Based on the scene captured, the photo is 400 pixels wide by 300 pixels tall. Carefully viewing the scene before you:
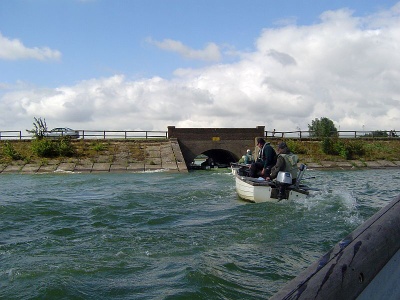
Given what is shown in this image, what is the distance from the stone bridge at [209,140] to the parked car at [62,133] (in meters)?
9.19

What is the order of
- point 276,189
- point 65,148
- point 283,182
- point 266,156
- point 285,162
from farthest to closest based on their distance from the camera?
point 65,148 < point 266,156 < point 285,162 < point 276,189 < point 283,182

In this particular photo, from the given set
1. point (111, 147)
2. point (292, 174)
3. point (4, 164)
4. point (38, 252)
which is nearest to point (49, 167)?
point (4, 164)

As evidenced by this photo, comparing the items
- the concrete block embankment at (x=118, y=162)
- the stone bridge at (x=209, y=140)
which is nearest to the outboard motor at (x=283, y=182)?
the concrete block embankment at (x=118, y=162)

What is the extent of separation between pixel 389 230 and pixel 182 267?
4.92 m

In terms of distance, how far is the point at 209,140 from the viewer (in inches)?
1576

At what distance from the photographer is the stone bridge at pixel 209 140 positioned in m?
40.0

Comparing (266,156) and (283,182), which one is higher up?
(266,156)

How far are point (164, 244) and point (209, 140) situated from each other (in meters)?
31.4

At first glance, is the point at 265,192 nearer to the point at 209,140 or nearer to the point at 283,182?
the point at 283,182

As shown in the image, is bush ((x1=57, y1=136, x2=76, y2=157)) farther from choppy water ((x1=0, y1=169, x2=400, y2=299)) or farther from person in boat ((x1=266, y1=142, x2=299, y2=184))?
person in boat ((x1=266, y1=142, x2=299, y2=184))

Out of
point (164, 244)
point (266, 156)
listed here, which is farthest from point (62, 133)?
point (164, 244)

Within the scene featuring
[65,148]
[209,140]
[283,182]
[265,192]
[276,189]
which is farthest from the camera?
[209,140]

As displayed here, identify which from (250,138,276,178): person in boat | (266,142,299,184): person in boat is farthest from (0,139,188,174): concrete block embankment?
(266,142,299,184): person in boat

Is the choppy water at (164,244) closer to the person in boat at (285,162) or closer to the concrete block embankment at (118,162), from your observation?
the person in boat at (285,162)
